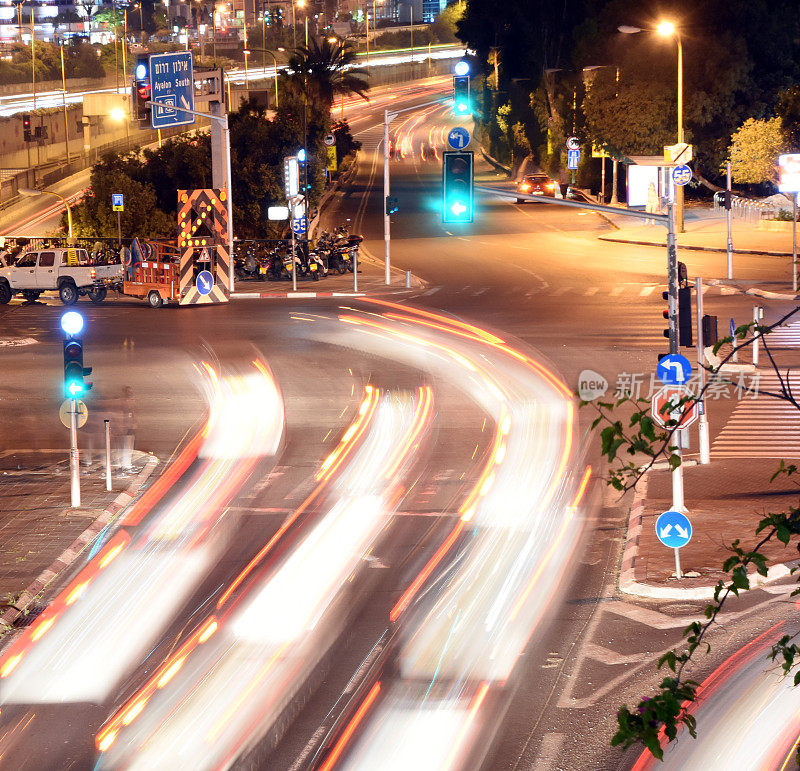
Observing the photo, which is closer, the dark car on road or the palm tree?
the dark car on road

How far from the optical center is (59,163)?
96.9 metres

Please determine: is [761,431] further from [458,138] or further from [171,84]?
[171,84]

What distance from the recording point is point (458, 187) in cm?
1806

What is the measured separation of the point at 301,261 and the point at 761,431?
26.0m

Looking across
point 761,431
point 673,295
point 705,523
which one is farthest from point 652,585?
point 761,431

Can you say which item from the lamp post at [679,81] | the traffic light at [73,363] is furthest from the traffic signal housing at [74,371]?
the lamp post at [679,81]

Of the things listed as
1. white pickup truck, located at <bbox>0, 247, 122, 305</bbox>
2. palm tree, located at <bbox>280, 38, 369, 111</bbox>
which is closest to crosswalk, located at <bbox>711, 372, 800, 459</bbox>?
white pickup truck, located at <bbox>0, 247, 122, 305</bbox>

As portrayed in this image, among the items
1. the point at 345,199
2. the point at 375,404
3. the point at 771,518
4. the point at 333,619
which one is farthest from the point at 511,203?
the point at 771,518

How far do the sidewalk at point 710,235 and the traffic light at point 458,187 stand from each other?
32719 mm

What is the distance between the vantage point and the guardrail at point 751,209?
61156 mm

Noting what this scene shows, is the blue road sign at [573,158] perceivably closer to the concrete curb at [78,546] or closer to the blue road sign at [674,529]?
the concrete curb at [78,546]

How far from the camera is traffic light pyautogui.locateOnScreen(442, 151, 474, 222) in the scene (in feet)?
58.9

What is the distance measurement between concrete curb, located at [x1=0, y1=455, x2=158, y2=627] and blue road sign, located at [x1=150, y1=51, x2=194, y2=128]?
22128 mm

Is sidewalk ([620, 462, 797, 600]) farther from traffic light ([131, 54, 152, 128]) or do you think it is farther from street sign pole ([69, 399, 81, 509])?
traffic light ([131, 54, 152, 128])
